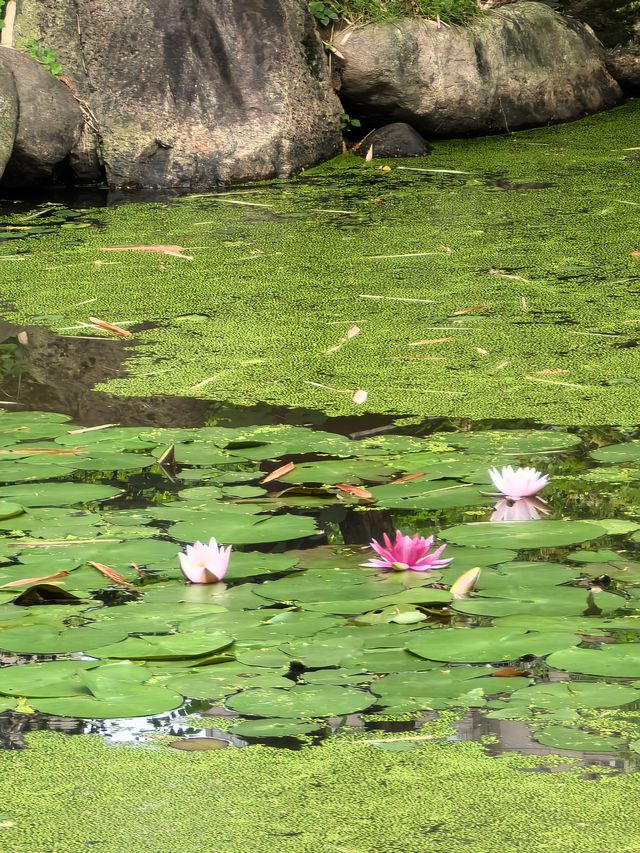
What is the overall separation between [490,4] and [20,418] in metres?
4.87

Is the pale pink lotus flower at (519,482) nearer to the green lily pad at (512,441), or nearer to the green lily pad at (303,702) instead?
the green lily pad at (512,441)

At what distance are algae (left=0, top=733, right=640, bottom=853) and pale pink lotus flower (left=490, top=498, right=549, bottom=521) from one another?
66 centimetres

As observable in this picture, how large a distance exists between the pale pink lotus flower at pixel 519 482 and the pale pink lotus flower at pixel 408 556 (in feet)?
0.84

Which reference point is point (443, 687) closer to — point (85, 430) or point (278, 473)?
point (278, 473)

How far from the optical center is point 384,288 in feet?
11.7

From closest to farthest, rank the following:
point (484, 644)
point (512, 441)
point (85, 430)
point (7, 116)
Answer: point (484, 644), point (512, 441), point (85, 430), point (7, 116)

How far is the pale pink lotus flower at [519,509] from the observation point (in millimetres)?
1938

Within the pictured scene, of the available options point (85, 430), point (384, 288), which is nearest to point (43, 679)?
point (85, 430)

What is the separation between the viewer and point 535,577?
170cm

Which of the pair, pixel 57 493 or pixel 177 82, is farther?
pixel 177 82

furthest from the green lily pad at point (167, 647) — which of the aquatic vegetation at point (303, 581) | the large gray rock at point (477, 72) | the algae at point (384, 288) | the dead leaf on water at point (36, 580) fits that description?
the large gray rock at point (477, 72)

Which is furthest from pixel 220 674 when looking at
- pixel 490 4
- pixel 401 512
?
pixel 490 4

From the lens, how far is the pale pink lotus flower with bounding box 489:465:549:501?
195 centimetres

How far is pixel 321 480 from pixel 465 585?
1.66ft
